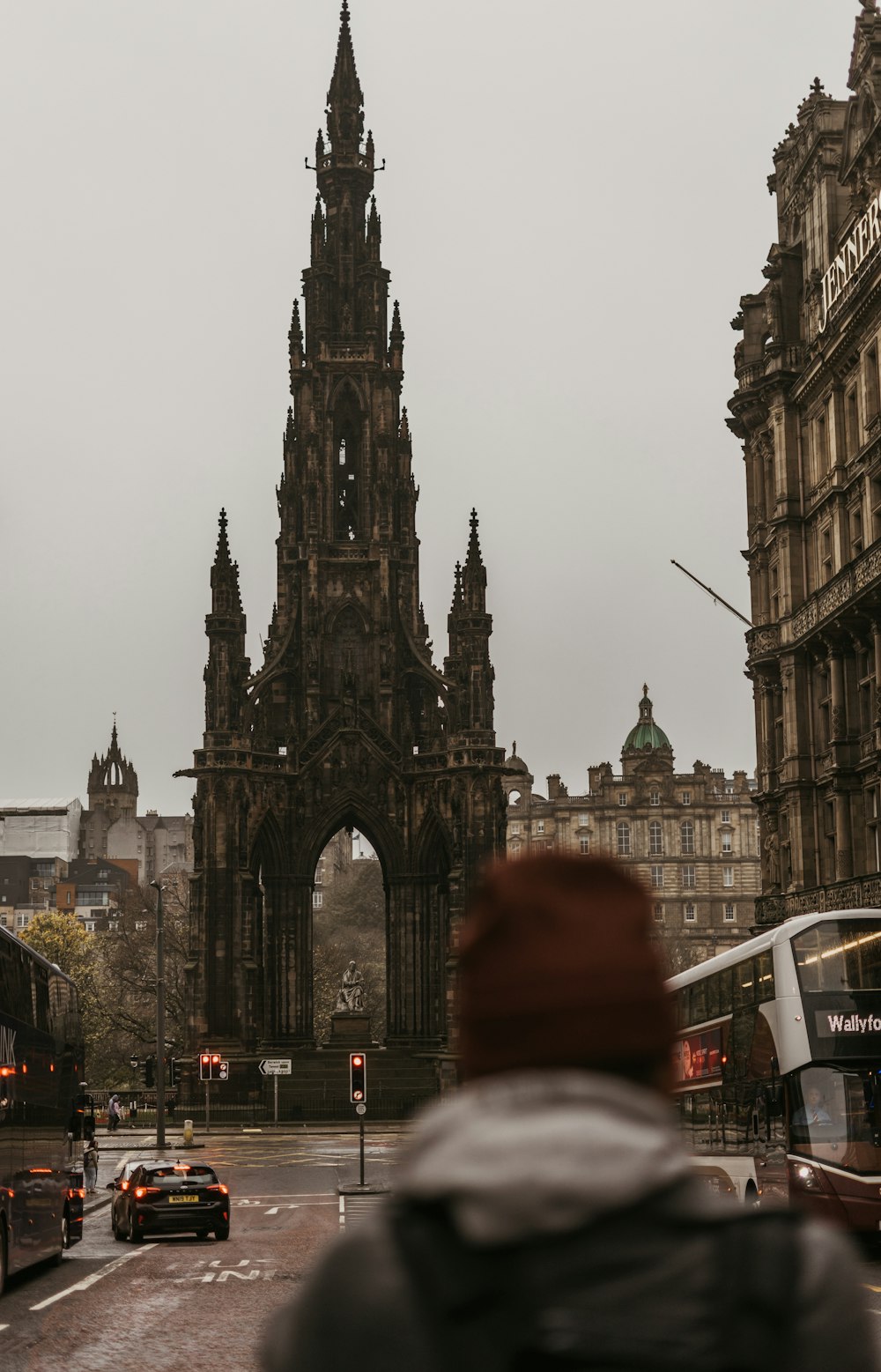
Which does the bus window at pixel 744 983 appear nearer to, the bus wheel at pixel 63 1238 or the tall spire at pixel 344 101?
the bus wheel at pixel 63 1238

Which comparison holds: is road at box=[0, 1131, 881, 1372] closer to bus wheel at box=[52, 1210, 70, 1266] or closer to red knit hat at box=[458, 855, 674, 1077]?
bus wheel at box=[52, 1210, 70, 1266]

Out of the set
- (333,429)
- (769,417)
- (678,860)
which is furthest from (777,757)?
(678,860)

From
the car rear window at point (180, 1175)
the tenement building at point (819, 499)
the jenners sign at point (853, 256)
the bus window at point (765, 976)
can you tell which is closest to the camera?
the bus window at point (765, 976)

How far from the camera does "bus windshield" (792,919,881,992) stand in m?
21.7

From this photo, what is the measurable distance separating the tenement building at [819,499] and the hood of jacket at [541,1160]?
137 ft

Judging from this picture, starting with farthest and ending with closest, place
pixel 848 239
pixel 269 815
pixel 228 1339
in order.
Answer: pixel 269 815 → pixel 848 239 → pixel 228 1339

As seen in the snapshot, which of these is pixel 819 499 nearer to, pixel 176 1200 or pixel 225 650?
pixel 225 650

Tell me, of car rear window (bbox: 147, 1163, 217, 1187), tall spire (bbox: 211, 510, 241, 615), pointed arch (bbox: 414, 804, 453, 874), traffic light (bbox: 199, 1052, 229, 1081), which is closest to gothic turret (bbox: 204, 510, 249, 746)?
tall spire (bbox: 211, 510, 241, 615)

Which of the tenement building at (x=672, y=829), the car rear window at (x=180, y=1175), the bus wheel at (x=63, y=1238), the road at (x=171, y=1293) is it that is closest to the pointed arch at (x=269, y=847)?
the road at (x=171, y=1293)

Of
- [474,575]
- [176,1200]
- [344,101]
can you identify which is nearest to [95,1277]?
[176,1200]

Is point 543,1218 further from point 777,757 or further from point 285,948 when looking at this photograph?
point 285,948

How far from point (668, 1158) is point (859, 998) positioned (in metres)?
20.2

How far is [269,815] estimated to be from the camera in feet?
236

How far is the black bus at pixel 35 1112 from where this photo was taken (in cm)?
2094
